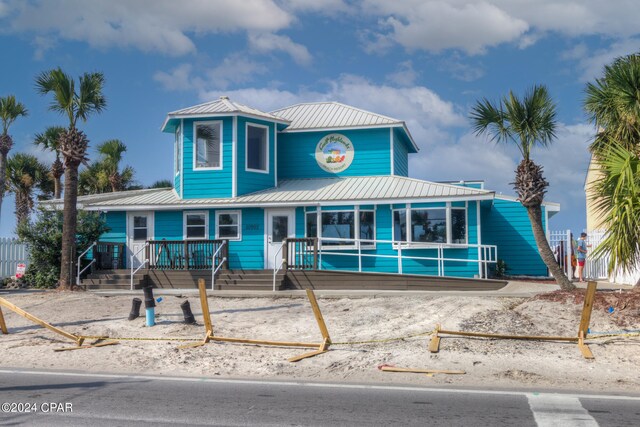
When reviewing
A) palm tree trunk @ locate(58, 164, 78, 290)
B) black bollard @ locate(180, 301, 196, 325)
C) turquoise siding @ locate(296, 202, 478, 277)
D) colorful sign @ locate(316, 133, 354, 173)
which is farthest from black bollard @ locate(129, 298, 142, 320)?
colorful sign @ locate(316, 133, 354, 173)

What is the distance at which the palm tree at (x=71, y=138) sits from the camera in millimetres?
19906

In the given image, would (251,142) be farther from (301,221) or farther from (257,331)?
(257,331)

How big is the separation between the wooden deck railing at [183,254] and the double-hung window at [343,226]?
10.2 feet

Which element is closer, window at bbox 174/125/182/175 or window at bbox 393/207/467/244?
window at bbox 393/207/467/244

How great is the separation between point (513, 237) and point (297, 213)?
8275mm

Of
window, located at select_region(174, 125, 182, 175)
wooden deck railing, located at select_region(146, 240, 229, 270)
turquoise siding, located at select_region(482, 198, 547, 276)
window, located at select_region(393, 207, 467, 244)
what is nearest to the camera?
wooden deck railing, located at select_region(146, 240, 229, 270)

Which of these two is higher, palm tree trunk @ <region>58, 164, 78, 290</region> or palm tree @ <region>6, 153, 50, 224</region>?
palm tree @ <region>6, 153, 50, 224</region>

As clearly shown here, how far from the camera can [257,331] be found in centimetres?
1379

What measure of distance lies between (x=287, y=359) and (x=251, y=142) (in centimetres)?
1493

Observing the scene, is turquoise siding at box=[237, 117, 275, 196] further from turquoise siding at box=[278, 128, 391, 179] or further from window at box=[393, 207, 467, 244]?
window at box=[393, 207, 467, 244]

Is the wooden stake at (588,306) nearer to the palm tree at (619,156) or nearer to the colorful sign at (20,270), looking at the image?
the palm tree at (619,156)

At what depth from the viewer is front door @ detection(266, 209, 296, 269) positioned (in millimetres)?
23484

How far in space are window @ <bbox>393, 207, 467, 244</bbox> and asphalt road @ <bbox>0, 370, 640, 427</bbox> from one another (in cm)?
1373

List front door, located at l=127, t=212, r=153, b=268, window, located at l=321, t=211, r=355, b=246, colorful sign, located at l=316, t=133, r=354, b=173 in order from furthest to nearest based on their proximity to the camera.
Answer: colorful sign, located at l=316, t=133, r=354, b=173 < front door, located at l=127, t=212, r=153, b=268 < window, located at l=321, t=211, r=355, b=246
